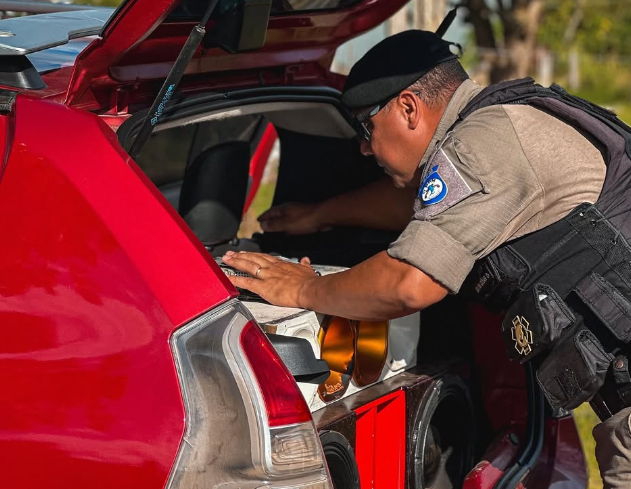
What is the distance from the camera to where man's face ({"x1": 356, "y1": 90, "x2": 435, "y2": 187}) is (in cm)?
227

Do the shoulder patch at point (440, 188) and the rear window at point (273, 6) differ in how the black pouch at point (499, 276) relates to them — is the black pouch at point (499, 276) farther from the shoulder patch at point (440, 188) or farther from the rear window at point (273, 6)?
the rear window at point (273, 6)

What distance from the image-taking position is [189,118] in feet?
7.53

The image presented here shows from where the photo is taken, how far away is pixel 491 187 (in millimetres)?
1979

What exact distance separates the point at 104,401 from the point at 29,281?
9.8 inches

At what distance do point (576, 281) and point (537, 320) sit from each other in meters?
0.13

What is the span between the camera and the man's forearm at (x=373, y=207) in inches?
112

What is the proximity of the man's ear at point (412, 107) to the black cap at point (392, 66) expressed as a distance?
22mm

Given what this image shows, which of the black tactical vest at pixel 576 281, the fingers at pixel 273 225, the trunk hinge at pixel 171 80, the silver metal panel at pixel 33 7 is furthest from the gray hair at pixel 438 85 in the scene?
the silver metal panel at pixel 33 7

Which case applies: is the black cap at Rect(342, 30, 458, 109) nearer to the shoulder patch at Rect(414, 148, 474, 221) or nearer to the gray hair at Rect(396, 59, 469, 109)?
the gray hair at Rect(396, 59, 469, 109)

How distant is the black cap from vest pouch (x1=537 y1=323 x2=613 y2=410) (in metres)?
0.72

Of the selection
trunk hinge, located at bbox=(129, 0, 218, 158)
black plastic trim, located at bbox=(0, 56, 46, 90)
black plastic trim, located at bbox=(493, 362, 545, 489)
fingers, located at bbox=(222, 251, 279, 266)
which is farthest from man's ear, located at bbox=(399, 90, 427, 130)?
black plastic trim, located at bbox=(0, 56, 46, 90)

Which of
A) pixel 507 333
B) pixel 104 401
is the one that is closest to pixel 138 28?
pixel 104 401

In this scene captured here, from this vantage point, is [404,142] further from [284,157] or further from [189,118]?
[284,157]

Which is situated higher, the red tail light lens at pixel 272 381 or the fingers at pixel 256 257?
the red tail light lens at pixel 272 381
